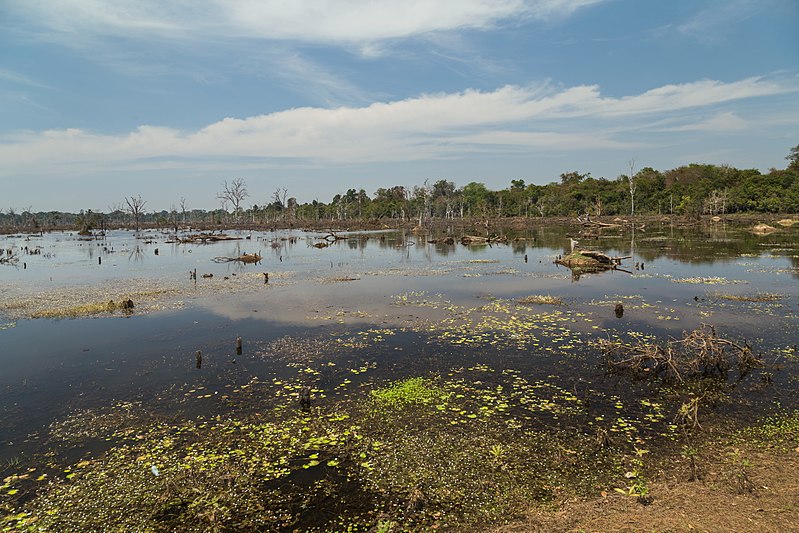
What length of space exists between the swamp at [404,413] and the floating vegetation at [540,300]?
29 cm

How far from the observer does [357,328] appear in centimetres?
1878

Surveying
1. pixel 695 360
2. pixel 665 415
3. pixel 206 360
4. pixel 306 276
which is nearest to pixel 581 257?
pixel 306 276

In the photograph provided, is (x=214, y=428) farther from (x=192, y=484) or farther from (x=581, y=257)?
(x=581, y=257)

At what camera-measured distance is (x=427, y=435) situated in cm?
978

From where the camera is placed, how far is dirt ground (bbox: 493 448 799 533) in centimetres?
655

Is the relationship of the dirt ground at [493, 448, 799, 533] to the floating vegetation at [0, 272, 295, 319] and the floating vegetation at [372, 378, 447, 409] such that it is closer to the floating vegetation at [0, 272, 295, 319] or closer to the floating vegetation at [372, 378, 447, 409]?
the floating vegetation at [372, 378, 447, 409]

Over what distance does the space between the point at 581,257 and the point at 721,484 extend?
31314 mm

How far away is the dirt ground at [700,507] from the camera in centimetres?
655

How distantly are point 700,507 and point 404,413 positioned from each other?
6.06 metres

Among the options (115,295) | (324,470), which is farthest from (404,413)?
(115,295)

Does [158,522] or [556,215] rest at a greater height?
[556,215]

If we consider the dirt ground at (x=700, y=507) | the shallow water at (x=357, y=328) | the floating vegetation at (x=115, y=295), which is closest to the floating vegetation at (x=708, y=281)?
the shallow water at (x=357, y=328)

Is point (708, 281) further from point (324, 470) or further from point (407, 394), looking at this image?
point (324, 470)

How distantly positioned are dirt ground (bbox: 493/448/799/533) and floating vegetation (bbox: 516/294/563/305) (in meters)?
14.7
